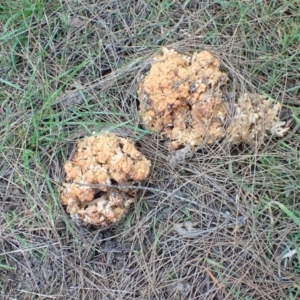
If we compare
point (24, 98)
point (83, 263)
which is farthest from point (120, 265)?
point (24, 98)

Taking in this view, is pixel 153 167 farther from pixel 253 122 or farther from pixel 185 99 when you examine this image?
pixel 253 122

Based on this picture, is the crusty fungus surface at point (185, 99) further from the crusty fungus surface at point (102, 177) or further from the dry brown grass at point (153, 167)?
the crusty fungus surface at point (102, 177)

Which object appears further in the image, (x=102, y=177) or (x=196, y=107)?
(x=196, y=107)

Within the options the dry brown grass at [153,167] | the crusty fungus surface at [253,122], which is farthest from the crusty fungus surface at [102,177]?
the crusty fungus surface at [253,122]

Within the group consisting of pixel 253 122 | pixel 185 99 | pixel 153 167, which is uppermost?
pixel 185 99

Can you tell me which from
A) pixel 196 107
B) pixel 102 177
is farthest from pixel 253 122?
pixel 102 177

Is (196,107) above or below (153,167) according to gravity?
above

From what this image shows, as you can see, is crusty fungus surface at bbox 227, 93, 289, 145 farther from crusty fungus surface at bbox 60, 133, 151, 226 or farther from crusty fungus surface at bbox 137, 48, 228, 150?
crusty fungus surface at bbox 60, 133, 151, 226

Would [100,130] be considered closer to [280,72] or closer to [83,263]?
[83,263]
